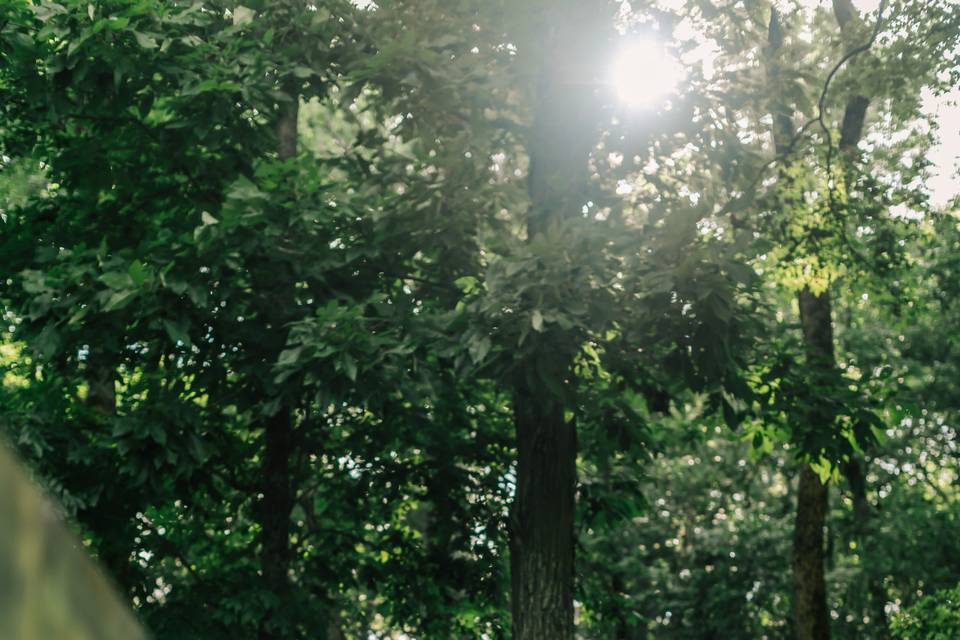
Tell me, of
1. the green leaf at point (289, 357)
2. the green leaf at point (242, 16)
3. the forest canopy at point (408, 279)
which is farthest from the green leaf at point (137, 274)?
the green leaf at point (242, 16)

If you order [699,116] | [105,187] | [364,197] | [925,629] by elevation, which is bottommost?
[925,629]

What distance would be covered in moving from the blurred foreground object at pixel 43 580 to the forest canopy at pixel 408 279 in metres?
7.34

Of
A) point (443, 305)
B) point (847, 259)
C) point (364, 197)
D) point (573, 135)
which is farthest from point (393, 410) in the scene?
point (847, 259)

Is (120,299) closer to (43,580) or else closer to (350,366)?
(350,366)

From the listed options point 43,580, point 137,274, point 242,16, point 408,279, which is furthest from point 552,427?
point 43,580

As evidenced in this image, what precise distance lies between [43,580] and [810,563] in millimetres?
17307

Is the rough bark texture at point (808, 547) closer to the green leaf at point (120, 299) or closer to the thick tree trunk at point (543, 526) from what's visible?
the thick tree trunk at point (543, 526)

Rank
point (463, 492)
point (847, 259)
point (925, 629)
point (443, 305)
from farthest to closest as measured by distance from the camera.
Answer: point (925, 629), point (847, 259), point (463, 492), point (443, 305)

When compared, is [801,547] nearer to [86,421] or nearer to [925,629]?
[925,629]

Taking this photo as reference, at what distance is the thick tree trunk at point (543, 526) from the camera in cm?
984

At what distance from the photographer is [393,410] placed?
11.9 metres

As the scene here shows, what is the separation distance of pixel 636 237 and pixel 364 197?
275 centimetres

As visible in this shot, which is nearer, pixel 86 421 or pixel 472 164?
pixel 472 164

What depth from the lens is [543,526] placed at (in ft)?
32.9
